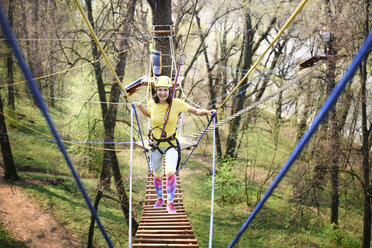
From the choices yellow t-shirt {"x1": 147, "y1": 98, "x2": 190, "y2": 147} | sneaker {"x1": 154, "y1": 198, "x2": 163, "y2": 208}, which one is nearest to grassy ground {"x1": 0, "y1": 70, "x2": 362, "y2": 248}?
sneaker {"x1": 154, "y1": 198, "x2": 163, "y2": 208}

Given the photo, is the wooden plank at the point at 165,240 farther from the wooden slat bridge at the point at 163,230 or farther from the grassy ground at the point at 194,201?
the grassy ground at the point at 194,201

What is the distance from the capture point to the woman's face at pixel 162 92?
294cm

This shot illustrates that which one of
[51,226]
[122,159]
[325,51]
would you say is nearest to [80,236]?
[51,226]

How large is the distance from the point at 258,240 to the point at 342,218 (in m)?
3.56

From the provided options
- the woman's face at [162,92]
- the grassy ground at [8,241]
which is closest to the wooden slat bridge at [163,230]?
the woman's face at [162,92]

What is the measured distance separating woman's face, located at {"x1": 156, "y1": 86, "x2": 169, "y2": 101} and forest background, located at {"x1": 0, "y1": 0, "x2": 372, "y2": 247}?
2151 mm

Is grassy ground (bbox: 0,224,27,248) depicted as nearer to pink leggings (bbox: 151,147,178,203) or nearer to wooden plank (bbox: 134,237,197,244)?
pink leggings (bbox: 151,147,178,203)

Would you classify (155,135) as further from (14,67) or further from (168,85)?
(14,67)

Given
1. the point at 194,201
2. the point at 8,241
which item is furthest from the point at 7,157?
the point at 194,201

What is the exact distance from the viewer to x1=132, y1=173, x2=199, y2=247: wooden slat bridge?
92.4 inches

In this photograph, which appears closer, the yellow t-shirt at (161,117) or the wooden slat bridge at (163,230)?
the wooden slat bridge at (163,230)

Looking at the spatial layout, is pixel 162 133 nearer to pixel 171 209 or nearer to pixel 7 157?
pixel 171 209

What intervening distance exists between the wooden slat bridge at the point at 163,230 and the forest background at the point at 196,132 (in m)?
2.32

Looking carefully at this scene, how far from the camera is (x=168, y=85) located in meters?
2.91
